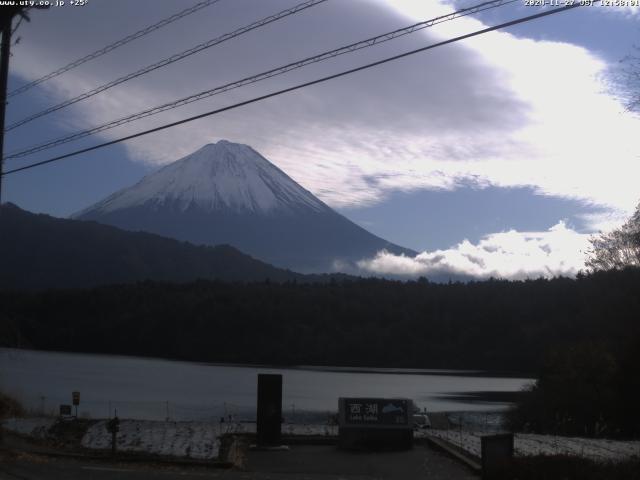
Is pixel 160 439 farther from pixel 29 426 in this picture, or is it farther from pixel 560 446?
pixel 560 446

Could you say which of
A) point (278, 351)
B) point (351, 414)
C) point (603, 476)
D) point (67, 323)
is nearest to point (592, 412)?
point (351, 414)

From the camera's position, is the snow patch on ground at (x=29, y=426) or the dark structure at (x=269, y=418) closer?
the dark structure at (x=269, y=418)

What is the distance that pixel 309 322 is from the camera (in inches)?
5531

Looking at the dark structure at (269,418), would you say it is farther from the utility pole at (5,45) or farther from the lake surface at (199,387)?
the lake surface at (199,387)

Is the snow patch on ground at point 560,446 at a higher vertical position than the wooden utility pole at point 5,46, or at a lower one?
lower

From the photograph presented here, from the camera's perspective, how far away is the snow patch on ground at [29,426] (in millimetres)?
19320

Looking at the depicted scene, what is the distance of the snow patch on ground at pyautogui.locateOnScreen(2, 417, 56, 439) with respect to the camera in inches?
761

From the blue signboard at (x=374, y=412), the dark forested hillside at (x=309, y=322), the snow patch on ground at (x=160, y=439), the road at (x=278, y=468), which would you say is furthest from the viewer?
the dark forested hillside at (x=309, y=322)

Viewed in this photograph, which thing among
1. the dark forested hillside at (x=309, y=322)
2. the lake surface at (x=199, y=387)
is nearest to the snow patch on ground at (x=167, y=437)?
the lake surface at (x=199, y=387)

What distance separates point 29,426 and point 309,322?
397 feet

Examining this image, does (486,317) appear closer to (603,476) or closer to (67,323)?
(67,323)

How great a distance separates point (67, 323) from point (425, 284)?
65227 millimetres

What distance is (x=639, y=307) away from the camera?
4184 cm

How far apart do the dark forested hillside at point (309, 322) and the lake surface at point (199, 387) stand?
938cm
